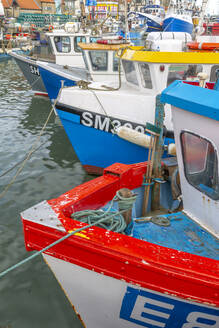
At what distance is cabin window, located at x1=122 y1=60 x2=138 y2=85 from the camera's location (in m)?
7.32

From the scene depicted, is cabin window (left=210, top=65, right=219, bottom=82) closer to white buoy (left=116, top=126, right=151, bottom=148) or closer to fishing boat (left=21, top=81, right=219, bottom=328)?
white buoy (left=116, top=126, right=151, bottom=148)

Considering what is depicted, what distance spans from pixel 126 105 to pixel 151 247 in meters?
4.73

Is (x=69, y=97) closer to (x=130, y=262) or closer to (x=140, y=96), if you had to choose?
(x=140, y=96)

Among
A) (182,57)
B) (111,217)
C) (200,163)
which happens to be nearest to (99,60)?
(182,57)

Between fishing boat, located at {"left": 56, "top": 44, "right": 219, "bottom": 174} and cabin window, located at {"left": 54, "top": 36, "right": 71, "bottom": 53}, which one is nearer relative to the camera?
fishing boat, located at {"left": 56, "top": 44, "right": 219, "bottom": 174}

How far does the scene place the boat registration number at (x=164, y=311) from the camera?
2.67 m

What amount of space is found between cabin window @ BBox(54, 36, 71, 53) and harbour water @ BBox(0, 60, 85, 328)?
2834 millimetres

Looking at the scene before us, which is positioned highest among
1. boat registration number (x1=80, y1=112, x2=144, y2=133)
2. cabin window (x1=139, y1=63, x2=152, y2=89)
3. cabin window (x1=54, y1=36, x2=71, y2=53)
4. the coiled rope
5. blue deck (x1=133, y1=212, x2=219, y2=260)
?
cabin window (x1=54, y1=36, x2=71, y2=53)

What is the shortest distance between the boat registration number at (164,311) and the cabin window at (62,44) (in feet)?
45.8

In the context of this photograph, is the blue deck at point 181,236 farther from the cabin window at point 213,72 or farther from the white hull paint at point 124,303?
the cabin window at point 213,72

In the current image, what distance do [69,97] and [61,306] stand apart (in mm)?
4875

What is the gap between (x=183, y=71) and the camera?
21.8 ft

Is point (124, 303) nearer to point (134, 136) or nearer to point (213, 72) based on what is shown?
point (134, 136)

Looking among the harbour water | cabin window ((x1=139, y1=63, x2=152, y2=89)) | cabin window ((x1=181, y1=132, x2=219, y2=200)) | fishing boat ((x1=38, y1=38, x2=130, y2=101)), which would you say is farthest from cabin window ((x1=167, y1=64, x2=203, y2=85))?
cabin window ((x1=181, y1=132, x2=219, y2=200))
